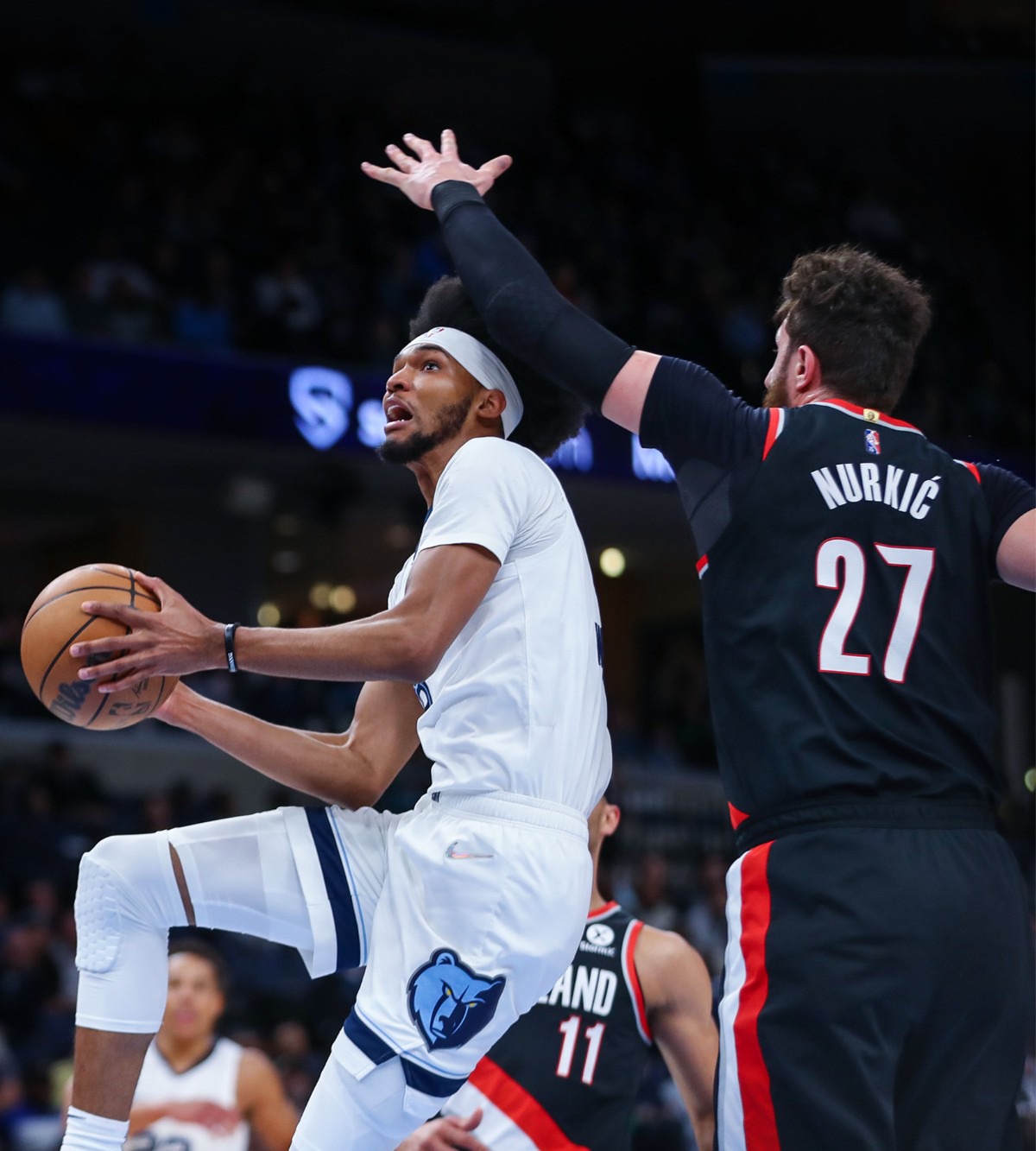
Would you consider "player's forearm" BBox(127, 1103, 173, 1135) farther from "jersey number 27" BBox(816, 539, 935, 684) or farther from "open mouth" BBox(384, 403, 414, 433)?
"jersey number 27" BBox(816, 539, 935, 684)

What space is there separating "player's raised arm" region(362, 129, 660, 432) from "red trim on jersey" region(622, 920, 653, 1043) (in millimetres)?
2141

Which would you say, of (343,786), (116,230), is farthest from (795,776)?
(116,230)

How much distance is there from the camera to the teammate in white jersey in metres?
2.98

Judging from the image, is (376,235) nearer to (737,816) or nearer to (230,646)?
(230,646)

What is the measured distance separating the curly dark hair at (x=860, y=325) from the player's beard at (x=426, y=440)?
0.83m

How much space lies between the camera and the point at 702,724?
1716cm

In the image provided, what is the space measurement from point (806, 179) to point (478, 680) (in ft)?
53.4

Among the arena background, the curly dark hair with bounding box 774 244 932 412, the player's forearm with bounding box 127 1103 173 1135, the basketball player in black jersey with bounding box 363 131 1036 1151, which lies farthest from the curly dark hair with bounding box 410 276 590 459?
the arena background

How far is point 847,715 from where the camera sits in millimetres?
2594

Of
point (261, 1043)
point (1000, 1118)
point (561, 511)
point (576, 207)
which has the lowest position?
point (261, 1043)

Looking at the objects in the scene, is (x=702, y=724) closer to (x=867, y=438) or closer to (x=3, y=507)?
(x=3, y=507)

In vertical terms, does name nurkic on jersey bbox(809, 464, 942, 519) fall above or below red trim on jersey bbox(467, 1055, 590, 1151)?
above

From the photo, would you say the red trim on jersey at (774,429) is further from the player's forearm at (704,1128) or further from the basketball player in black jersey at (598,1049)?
the player's forearm at (704,1128)

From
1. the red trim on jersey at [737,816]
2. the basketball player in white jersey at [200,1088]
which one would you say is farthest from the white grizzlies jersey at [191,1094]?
the red trim on jersey at [737,816]
